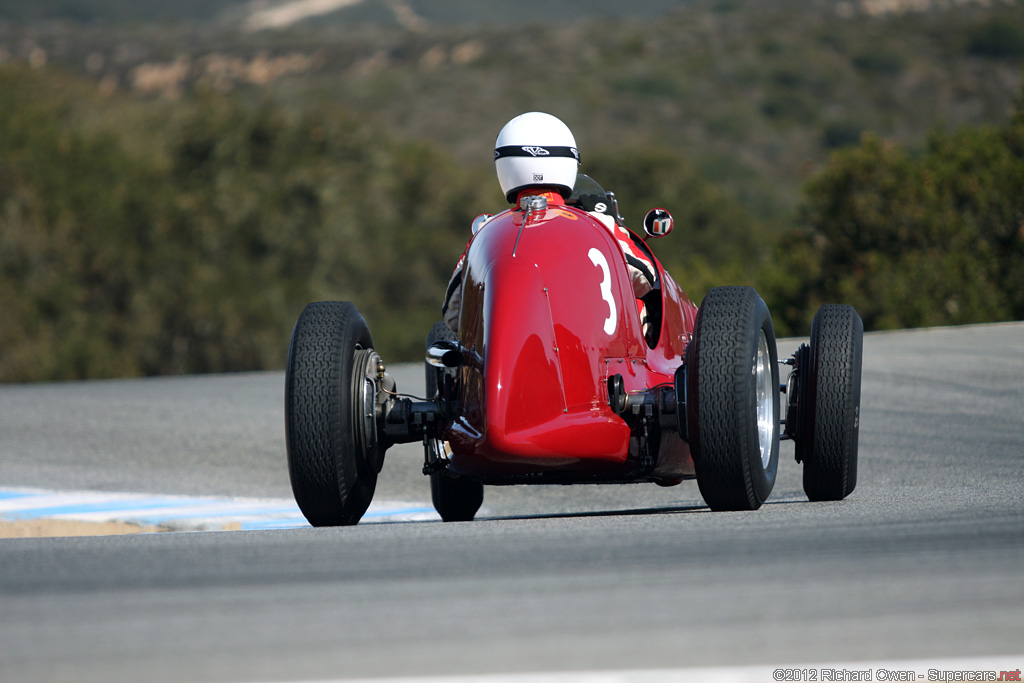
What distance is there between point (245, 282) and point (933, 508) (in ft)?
101

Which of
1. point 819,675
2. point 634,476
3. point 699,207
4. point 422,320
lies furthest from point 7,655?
point 699,207

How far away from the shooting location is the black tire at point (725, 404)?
5418mm

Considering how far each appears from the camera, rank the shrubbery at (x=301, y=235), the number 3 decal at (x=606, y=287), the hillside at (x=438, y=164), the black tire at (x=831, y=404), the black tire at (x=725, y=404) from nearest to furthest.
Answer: the black tire at (x=725, y=404) < the number 3 decal at (x=606, y=287) < the black tire at (x=831, y=404) < the shrubbery at (x=301, y=235) < the hillside at (x=438, y=164)

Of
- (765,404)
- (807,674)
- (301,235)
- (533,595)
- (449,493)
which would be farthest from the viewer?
(301,235)

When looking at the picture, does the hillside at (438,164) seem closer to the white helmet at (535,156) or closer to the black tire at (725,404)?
the white helmet at (535,156)

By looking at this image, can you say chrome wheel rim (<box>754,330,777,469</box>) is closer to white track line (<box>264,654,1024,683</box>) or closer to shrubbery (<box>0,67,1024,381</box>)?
white track line (<box>264,654,1024,683</box>)

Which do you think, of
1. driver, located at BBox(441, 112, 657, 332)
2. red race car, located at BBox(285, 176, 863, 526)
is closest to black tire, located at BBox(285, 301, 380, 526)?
red race car, located at BBox(285, 176, 863, 526)

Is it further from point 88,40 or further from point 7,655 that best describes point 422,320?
point 88,40

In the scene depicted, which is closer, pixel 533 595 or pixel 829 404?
pixel 533 595

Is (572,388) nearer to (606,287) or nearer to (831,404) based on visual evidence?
(606,287)

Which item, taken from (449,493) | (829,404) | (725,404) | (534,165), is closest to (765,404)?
(829,404)

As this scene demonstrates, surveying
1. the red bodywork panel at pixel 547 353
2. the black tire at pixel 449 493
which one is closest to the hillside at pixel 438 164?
the black tire at pixel 449 493

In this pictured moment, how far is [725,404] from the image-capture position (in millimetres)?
5410

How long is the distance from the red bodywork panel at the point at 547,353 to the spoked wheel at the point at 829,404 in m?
0.64
